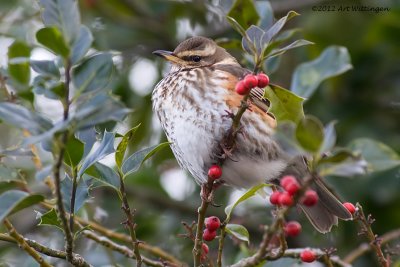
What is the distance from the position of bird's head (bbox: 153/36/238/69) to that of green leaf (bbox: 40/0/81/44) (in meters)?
1.93

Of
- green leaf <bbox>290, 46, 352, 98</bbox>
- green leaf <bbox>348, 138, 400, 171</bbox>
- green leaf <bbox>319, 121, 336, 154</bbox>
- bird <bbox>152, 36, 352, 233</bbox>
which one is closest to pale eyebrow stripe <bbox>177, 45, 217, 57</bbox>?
bird <bbox>152, 36, 352, 233</bbox>

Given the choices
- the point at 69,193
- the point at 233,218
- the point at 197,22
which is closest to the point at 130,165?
the point at 69,193

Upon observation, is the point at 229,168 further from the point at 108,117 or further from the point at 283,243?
the point at 108,117

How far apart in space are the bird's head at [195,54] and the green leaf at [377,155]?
0.99 meters

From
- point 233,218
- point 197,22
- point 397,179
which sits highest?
point 197,22

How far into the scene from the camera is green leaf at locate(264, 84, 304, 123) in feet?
8.64

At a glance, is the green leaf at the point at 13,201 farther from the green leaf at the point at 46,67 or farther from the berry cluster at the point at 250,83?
the berry cluster at the point at 250,83

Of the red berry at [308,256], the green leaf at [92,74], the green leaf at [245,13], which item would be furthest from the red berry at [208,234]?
the green leaf at [245,13]

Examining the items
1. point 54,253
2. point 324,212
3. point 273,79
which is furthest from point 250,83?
point 273,79

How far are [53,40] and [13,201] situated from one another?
477 mm

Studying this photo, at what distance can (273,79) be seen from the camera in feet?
17.6

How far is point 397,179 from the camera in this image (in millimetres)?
4633

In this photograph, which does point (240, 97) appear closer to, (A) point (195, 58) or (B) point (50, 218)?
(A) point (195, 58)

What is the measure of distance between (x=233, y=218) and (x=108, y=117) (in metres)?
2.96
